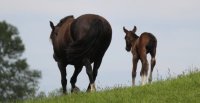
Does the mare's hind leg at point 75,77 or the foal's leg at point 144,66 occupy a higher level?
the foal's leg at point 144,66

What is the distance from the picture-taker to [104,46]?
18812 mm

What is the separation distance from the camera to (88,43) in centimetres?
1828

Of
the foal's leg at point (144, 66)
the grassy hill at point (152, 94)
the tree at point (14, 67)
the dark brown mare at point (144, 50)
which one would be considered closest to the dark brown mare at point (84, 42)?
the grassy hill at point (152, 94)

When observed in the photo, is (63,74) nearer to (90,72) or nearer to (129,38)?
(90,72)

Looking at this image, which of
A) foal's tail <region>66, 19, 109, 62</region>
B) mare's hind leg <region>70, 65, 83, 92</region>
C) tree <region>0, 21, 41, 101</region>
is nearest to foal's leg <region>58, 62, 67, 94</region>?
mare's hind leg <region>70, 65, 83, 92</region>

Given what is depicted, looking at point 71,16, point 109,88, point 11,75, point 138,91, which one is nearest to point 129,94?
point 138,91

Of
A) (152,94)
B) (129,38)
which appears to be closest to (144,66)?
(129,38)

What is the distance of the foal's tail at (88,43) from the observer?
59.9 ft

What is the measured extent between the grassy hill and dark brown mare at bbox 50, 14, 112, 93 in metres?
1.08

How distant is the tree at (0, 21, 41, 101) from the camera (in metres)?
60.1

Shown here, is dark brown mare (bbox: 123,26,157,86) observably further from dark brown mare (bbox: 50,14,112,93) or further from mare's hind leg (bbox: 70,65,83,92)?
dark brown mare (bbox: 50,14,112,93)

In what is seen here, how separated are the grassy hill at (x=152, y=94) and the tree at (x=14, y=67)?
138 ft

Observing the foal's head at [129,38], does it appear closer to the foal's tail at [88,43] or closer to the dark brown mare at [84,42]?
the dark brown mare at [84,42]

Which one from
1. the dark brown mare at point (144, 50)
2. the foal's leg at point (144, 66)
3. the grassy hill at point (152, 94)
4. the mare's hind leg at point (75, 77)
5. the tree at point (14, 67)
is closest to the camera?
the grassy hill at point (152, 94)
